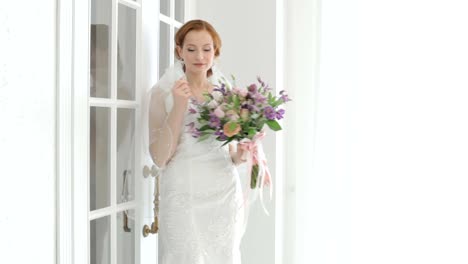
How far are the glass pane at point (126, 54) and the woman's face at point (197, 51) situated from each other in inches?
8.1

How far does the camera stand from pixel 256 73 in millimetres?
3279

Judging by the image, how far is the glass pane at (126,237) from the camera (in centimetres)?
206

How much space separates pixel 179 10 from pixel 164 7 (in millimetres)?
304

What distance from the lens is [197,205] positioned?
6.60 ft

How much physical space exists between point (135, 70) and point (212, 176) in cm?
52

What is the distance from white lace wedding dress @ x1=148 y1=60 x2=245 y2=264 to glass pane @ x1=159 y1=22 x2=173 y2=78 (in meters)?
0.38

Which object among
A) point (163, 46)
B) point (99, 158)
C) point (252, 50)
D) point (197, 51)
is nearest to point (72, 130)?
point (99, 158)

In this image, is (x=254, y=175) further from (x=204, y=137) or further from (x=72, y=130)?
(x=72, y=130)

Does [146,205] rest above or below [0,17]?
below

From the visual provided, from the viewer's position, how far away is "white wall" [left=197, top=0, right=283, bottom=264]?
10.7ft
